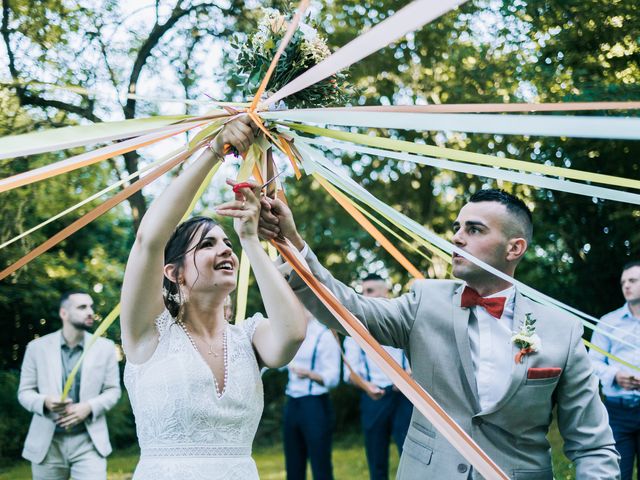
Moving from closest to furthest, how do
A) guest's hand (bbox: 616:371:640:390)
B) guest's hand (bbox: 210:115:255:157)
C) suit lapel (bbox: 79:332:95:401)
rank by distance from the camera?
guest's hand (bbox: 210:115:255:157)
guest's hand (bbox: 616:371:640:390)
suit lapel (bbox: 79:332:95:401)

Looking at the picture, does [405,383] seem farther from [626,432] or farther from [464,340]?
[626,432]

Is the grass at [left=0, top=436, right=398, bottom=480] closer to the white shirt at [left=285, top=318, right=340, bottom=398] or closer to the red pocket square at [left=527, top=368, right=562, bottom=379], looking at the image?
the white shirt at [left=285, top=318, right=340, bottom=398]

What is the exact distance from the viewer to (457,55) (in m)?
9.09

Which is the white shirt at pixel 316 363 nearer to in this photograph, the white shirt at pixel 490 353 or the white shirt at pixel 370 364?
the white shirt at pixel 370 364

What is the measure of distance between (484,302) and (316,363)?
4207 millimetres

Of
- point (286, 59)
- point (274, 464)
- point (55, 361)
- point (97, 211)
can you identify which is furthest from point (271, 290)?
point (274, 464)

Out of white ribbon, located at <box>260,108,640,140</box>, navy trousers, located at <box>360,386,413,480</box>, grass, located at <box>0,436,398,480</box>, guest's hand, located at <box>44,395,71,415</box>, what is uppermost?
white ribbon, located at <box>260,108,640,140</box>

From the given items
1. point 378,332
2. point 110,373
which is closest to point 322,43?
point 378,332

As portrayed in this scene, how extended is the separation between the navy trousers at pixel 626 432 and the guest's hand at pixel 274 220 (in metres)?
3.83

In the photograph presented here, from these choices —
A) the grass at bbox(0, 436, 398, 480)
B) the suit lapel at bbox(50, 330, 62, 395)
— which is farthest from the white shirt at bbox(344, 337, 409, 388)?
the grass at bbox(0, 436, 398, 480)

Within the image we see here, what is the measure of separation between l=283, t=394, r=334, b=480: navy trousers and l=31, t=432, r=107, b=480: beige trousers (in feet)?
5.75

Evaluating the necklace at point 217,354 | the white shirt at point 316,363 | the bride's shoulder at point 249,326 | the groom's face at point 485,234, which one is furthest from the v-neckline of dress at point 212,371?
the white shirt at point 316,363

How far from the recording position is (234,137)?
255 centimetres

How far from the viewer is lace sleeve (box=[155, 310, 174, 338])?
9.61ft
